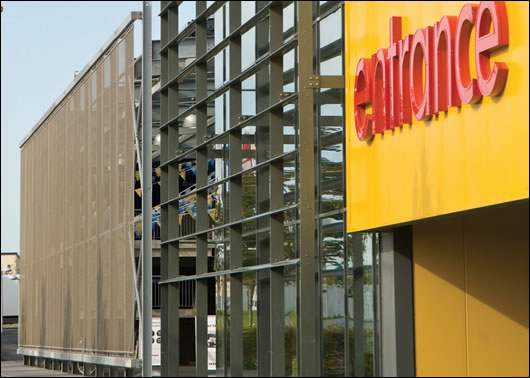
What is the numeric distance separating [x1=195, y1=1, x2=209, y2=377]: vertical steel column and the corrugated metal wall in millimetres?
6583

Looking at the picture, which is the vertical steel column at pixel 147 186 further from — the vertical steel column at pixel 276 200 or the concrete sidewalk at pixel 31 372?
the concrete sidewalk at pixel 31 372

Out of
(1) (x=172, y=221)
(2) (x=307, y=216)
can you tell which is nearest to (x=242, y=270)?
(2) (x=307, y=216)

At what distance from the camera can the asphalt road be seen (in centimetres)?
6588

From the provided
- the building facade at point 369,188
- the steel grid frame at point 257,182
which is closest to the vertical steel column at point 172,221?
the steel grid frame at point 257,182

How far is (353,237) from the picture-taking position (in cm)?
1593

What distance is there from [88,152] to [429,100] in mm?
24307

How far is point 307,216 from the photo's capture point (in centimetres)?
1648

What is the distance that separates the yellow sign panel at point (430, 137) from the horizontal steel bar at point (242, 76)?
223 cm

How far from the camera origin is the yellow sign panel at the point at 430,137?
11.1 m

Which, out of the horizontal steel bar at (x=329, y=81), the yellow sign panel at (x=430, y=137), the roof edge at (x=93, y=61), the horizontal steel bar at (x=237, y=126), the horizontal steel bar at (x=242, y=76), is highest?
the roof edge at (x=93, y=61)

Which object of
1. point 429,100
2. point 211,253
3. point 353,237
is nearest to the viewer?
point 429,100

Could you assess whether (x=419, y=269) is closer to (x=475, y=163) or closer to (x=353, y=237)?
(x=353, y=237)

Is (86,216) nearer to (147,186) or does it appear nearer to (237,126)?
(147,186)

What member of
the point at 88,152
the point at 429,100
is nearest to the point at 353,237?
the point at 429,100
